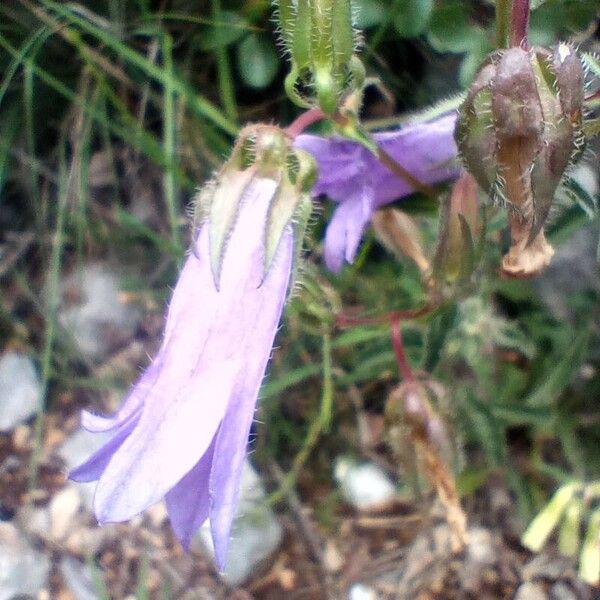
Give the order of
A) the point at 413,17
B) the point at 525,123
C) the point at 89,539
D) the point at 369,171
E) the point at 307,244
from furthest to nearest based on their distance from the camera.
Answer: the point at 89,539, the point at 307,244, the point at 413,17, the point at 369,171, the point at 525,123

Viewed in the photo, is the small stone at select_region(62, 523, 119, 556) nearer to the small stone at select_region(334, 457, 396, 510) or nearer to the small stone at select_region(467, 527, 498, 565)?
the small stone at select_region(334, 457, 396, 510)

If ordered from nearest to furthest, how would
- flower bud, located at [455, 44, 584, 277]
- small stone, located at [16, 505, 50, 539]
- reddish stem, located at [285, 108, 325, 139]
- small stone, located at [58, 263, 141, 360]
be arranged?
1. flower bud, located at [455, 44, 584, 277]
2. reddish stem, located at [285, 108, 325, 139]
3. small stone, located at [16, 505, 50, 539]
4. small stone, located at [58, 263, 141, 360]

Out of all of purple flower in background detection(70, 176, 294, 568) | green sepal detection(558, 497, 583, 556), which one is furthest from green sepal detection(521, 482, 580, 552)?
purple flower in background detection(70, 176, 294, 568)

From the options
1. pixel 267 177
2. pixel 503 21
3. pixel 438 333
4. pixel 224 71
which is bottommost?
pixel 438 333

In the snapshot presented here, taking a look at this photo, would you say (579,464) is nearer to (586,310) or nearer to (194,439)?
(586,310)

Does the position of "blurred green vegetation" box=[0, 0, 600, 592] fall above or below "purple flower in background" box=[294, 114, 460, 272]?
below

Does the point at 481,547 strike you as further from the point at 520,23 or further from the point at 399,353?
the point at 520,23

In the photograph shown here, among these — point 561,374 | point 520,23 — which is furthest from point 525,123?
point 561,374
